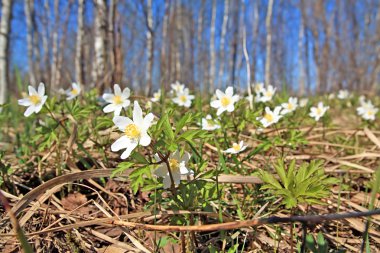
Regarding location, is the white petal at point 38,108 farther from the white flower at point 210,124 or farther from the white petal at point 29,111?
the white flower at point 210,124

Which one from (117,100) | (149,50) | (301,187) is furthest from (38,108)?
(149,50)

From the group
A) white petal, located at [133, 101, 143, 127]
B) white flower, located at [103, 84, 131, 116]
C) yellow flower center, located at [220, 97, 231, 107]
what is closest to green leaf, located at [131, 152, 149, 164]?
white petal, located at [133, 101, 143, 127]

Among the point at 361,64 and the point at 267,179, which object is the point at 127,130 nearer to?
the point at 267,179

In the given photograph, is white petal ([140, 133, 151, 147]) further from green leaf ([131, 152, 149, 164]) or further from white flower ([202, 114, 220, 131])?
white flower ([202, 114, 220, 131])

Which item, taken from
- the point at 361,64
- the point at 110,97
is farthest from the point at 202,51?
the point at 110,97

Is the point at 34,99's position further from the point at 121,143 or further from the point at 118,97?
the point at 121,143

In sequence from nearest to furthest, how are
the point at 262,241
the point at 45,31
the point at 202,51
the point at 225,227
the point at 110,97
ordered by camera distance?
the point at 225,227 → the point at 262,241 → the point at 110,97 → the point at 45,31 → the point at 202,51

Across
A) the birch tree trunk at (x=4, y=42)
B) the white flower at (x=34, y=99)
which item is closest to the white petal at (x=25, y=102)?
the white flower at (x=34, y=99)

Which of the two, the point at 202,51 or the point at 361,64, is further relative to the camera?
the point at 202,51
